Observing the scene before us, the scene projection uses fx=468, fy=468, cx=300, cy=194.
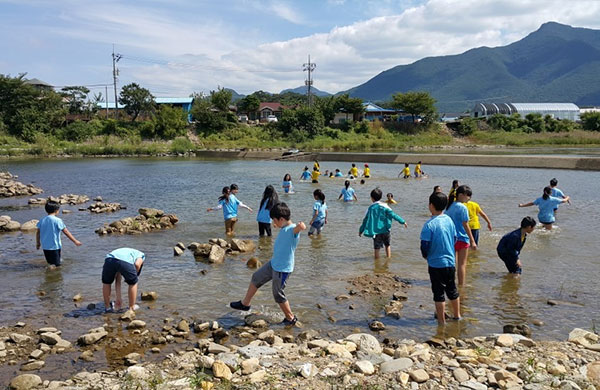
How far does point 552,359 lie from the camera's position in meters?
5.59

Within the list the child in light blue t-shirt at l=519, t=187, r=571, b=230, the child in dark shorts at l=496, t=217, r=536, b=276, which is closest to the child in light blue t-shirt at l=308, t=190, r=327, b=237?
the child in dark shorts at l=496, t=217, r=536, b=276

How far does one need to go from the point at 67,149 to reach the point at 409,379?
223ft

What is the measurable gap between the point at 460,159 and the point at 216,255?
3175 centimetres

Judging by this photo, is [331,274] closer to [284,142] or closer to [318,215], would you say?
[318,215]

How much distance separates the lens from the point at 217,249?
11109 mm

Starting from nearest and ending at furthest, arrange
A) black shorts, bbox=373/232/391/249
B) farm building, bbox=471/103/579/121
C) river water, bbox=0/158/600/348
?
river water, bbox=0/158/600/348, black shorts, bbox=373/232/391/249, farm building, bbox=471/103/579/121

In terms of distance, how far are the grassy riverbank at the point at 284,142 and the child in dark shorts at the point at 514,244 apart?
178ft

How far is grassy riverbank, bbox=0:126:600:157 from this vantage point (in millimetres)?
64375

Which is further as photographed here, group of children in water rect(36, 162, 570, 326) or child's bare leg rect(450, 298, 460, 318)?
child's bare leg rect(450, 298, 460, 318)

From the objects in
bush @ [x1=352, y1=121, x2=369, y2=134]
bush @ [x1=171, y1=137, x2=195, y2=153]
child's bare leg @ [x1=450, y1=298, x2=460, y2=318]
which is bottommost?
child's bare leg @ [x1=450, y1=298, x2=460, y2=318]

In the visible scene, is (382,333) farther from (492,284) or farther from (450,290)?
(492,284)

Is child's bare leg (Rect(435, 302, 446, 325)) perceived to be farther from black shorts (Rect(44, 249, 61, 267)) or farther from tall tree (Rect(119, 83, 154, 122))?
tall tree (Rect(119, 83, 154, 122))

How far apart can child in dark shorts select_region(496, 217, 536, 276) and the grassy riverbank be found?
2136 inches

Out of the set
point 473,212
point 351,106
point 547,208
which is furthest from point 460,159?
point 351,106
